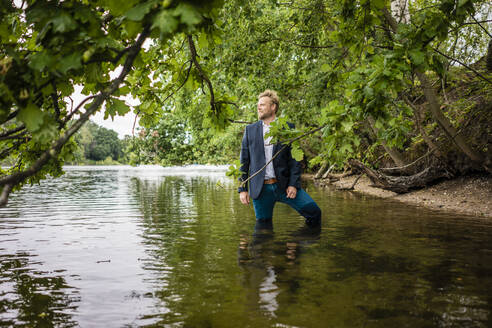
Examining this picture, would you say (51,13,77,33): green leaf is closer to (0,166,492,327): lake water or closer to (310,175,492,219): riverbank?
(0,166,492,327): lake water

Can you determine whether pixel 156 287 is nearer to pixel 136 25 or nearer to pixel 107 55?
pixel 107 55

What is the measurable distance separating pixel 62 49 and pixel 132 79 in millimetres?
2674

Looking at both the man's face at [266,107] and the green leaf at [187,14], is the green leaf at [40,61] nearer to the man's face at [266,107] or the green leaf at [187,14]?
the green leaf at [187,14]

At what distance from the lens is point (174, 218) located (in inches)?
376

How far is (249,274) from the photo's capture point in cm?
443

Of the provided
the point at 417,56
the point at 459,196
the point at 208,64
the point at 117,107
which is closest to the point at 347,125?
the point at 417,56

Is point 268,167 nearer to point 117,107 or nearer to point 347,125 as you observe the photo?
point 347,125

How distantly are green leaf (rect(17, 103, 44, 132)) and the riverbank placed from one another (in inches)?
362

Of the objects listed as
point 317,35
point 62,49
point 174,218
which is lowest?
point 174,218

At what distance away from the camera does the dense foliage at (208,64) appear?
229 centimetres

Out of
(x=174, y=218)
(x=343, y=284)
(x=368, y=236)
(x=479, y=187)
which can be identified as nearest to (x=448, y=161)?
(x=479, y=187)

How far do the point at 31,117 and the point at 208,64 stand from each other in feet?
24.4

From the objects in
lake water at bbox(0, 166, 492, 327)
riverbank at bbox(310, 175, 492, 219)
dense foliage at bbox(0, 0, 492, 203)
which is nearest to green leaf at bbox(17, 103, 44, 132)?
dense foliage at bbox(0, 0, 492, 203)

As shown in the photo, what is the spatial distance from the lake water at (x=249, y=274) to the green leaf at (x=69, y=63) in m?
1.99
